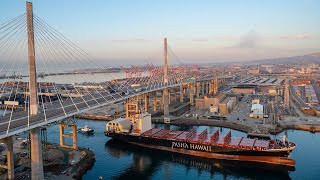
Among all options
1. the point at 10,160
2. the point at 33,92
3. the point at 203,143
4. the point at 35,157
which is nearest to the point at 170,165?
the point at 203,143

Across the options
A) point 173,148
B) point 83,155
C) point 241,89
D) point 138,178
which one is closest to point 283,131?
point 173,148

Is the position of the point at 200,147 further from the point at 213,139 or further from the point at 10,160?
the point at 10,160

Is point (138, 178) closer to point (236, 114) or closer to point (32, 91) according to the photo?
point (32, 91)

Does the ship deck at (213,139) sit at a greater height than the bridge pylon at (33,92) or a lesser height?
lesser

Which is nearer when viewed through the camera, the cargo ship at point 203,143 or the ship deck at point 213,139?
the cargo ship at point 203,143

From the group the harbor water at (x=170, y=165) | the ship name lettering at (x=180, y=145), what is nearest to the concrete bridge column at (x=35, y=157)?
the harbor water at (x=170, y=165)

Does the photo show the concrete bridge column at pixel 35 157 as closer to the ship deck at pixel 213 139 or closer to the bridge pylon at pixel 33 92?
the bridge pylon at pixel 33 92
